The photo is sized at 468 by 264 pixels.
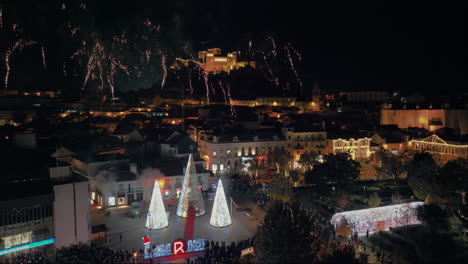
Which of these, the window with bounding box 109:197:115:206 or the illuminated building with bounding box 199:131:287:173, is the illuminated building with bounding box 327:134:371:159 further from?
the window with bounding box 109:197:115:206

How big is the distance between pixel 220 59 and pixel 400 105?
143ft

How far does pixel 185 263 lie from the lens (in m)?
18.3

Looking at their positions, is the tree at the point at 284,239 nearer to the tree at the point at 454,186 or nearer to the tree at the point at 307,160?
the tree at the point at 454,186

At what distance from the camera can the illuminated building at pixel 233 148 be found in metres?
40.2

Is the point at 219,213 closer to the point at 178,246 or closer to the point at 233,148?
the point at 178,246

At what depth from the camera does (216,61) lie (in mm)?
92688

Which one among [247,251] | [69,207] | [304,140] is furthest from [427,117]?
[69,207]

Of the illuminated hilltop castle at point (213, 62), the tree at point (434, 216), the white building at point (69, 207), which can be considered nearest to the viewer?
the white building at point (69, 207)

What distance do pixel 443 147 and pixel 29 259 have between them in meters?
41.2

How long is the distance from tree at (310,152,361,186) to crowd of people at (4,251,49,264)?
21.0 m

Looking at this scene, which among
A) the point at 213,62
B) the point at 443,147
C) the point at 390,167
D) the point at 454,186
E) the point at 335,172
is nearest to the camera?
the point at 454,186

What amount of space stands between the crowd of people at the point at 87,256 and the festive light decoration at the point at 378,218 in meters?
12.1

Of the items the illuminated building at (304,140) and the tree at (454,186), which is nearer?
the tree at (454,186)

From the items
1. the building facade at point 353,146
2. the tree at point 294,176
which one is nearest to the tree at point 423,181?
the tree at point 294,176
